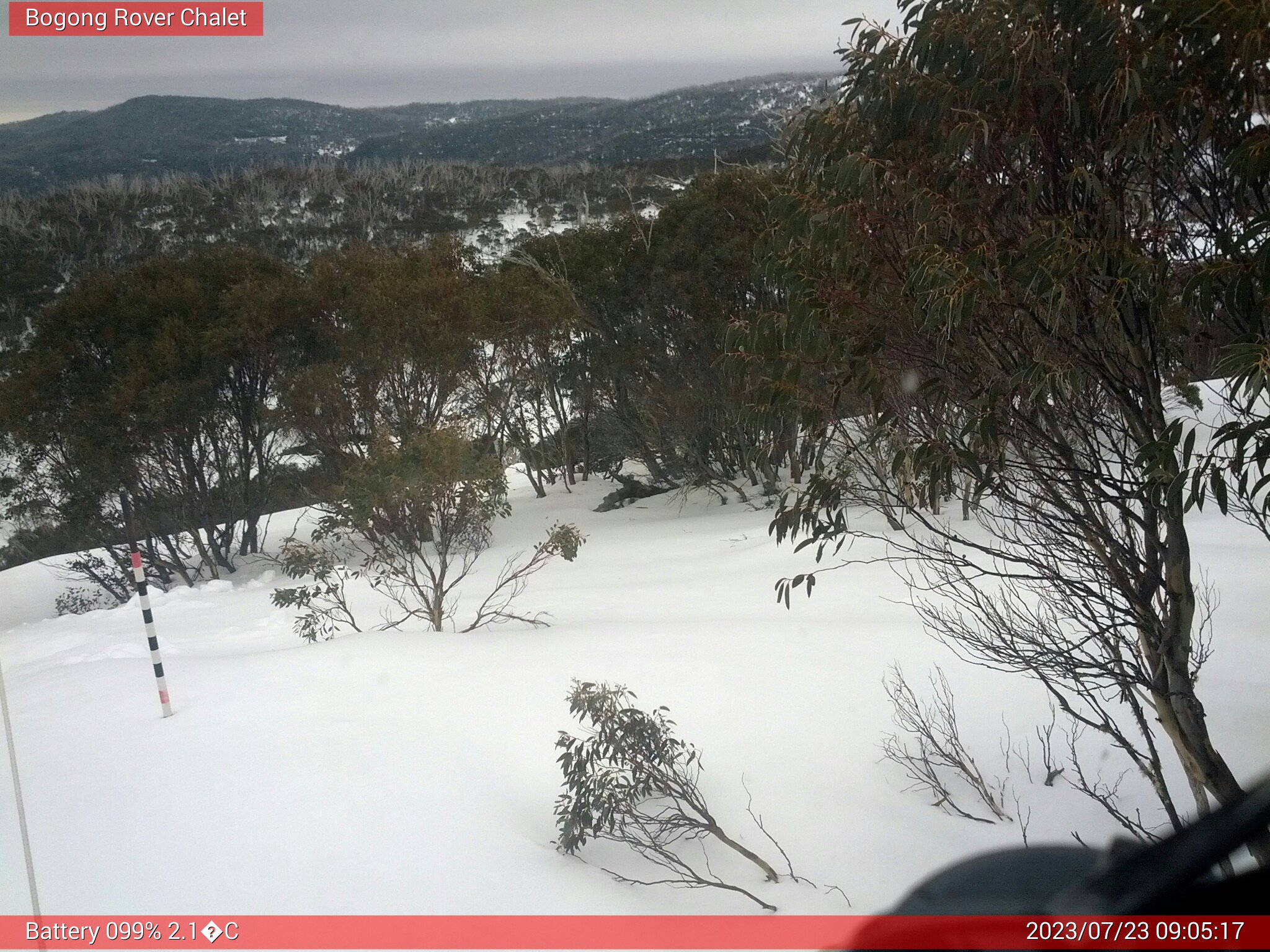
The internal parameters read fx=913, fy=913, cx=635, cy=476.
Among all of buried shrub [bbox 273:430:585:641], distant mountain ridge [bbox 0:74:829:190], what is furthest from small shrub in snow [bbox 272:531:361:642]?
distant mountain ridge [bbox 0:74:829:190]

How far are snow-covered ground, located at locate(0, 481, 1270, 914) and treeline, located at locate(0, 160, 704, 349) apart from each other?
573 centimetres

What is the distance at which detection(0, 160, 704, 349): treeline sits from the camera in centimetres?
1062

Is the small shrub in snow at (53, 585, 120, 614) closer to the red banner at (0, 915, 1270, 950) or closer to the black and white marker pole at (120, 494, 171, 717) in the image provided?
the black and white marker pole at (120, 494, 171, 717)

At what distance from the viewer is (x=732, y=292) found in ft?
34.3

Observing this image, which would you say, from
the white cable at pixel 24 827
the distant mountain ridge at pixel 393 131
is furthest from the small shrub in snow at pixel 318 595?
the white cable at pixel 24 827

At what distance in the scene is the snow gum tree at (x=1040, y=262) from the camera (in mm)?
2236

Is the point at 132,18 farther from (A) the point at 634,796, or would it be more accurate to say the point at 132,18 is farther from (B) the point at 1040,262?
(A) the point at 634,796

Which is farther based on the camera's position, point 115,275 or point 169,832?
point 115,275

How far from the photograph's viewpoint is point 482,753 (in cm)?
389

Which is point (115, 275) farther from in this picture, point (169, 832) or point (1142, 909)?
point (1142, 909)

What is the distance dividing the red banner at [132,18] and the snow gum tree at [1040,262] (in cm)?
186

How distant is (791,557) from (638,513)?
4652 mm

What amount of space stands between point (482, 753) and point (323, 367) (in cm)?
879

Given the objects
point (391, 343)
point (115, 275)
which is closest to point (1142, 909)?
point (391, 343)
